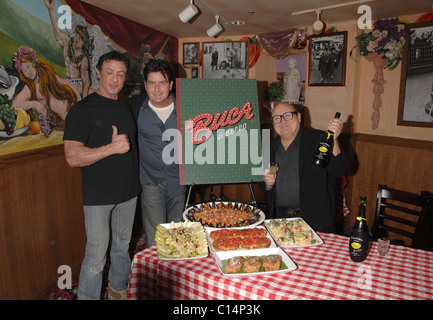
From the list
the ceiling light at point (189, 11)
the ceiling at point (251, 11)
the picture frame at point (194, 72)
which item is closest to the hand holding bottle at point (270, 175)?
the ceiling light at point (189, 11)

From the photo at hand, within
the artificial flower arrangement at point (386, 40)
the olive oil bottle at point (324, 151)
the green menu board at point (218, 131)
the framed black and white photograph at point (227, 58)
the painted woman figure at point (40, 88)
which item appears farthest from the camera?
the framed black and white photograph at point (227, 58)

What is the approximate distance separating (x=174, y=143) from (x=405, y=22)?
318 centimetres

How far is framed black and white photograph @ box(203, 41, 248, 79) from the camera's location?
16.0 ft

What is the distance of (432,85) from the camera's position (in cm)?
360

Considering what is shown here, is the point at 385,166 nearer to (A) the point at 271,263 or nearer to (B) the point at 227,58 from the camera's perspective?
(B) the point at 227,58

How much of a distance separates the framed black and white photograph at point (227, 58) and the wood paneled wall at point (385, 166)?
1942mm

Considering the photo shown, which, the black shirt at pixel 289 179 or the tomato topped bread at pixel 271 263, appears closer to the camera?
the tomato topped bread at pixel 271 263

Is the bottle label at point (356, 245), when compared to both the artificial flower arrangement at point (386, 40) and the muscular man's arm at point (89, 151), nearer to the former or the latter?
the muscular man's arm at point (89, 151)

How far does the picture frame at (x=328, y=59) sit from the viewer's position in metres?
4.14

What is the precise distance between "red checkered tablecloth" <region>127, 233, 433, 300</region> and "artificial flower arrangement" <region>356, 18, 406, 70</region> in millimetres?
2954

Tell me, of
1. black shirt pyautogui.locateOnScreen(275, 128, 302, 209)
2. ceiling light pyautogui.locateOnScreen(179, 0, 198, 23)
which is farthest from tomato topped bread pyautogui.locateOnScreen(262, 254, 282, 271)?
ceiling light pyautogui.locateOnScreen(179, 0, 198, 23)

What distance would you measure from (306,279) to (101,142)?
5.02 ft

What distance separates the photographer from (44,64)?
272 centimetres

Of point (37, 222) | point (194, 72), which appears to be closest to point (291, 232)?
point (37, 222)
